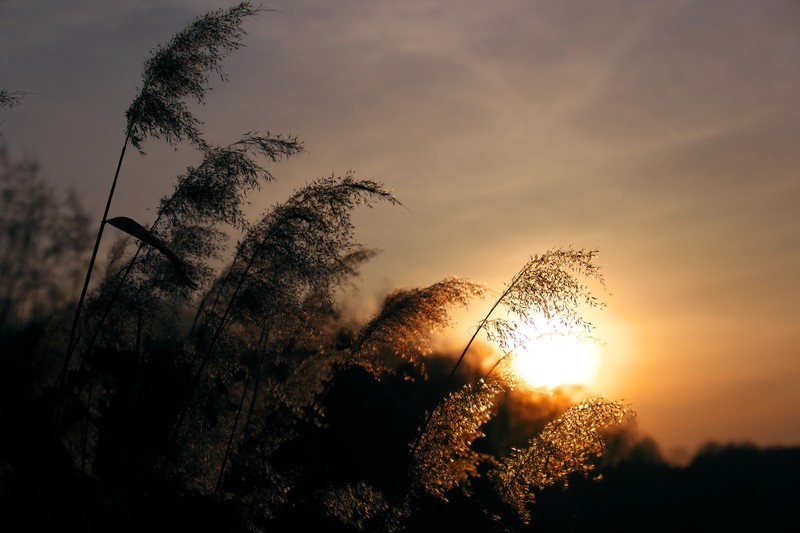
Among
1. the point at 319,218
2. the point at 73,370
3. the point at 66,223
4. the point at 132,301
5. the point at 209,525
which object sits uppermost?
the point at 66,223

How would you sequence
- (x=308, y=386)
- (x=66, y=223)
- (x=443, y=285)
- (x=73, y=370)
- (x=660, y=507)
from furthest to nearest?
(x=660, y=507), (x=66, y=223), (x=308, y=386), (x=443, y=285), (x=73, y=370)

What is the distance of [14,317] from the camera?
36.4ft

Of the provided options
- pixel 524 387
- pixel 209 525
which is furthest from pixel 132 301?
pixel 524 387

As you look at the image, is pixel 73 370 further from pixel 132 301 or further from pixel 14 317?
pixel 14 317

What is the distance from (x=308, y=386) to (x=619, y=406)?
139 inches

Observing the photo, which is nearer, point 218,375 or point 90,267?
point 90,267

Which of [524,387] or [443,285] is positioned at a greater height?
[443,285]

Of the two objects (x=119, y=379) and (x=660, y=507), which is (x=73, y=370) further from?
(x=660, y=507)

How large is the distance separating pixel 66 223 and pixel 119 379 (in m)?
3.22

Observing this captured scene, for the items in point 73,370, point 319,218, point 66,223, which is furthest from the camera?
point 66,223

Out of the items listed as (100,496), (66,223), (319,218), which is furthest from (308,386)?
(66,223)

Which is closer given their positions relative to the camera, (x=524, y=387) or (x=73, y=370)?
(x=73, y=370)

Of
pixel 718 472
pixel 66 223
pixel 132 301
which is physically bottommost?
pixel 132 301

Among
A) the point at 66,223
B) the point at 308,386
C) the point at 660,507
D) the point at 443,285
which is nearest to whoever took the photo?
the point at 443,285
